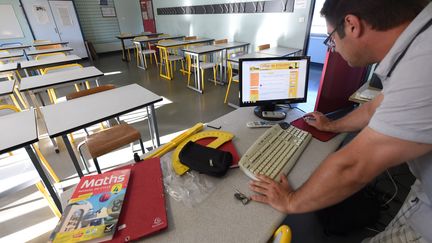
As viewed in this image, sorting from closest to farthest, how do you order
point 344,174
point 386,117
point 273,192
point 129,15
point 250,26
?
point 386,117
point 344,174
point 273,192
point 250,26
point 129,15

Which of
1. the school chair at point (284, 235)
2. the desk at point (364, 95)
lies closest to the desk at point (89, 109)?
the school chair at point (284, 235)

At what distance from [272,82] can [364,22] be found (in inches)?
25.6

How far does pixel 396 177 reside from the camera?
6.21 ft

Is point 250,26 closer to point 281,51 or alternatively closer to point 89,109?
point 281,51

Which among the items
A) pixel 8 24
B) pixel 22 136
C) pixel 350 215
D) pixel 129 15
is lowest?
pixel 350 215

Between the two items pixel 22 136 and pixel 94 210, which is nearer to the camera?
pixel 94 210

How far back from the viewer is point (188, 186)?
0.79 metres

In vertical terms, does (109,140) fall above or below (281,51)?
below

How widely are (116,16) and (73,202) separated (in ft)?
30.2

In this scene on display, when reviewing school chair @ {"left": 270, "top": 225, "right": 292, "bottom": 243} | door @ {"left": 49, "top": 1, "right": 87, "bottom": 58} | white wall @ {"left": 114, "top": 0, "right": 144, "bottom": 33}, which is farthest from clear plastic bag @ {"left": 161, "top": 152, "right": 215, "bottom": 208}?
white wall @ {"left": 114, "top": 0, "right": 144, "bottom": 33}

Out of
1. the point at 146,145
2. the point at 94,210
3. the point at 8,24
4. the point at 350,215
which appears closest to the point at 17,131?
the point at 94,210

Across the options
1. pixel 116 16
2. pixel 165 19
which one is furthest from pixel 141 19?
pixel 165 19

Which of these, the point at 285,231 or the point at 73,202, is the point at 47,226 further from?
the point at 285,231

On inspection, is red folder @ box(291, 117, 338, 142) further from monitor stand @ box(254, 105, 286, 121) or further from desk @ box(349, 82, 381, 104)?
desk @ box(349, 82, 381, 104)
